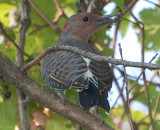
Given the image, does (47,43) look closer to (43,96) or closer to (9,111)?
(9,111)

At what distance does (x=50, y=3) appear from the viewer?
510 centimetres

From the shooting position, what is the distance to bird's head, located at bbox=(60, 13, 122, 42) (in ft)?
16.5

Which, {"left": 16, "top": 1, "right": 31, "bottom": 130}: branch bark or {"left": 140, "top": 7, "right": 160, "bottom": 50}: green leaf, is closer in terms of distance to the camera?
{"left": 16, "top": 1, "right": 31, "bottom": 130}: branch bark

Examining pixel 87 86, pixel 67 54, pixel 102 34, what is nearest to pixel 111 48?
pixel 102 34

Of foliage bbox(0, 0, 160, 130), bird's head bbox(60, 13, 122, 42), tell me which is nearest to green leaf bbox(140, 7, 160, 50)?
foliage bbox(0, 0, 160, 130)

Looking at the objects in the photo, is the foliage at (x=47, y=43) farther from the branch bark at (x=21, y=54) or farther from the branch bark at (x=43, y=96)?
the branch bark at (x=43, y=96)

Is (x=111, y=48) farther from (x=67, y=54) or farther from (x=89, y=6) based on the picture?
(x=67, y=54)

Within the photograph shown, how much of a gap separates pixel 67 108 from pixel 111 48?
181cm

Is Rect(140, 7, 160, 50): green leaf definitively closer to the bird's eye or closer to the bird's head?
the bird's head

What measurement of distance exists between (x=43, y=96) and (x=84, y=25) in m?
2.14

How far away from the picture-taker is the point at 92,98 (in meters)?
3.51

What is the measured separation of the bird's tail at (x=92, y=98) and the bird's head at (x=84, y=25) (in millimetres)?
1489

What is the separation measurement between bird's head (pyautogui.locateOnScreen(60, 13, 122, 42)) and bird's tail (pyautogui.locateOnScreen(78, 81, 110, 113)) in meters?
1.49

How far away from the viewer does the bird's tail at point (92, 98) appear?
345cm
